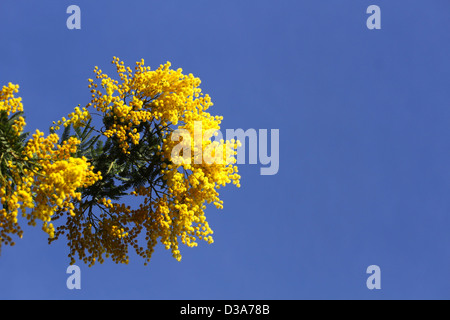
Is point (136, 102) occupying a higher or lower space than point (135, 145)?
higher

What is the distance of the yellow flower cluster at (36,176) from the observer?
9094mm

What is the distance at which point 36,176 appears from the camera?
938cm

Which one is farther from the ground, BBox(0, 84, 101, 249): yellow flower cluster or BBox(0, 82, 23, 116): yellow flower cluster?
BBox(0, 82, 23, 116): yellow flower cluster

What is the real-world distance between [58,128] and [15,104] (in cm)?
131

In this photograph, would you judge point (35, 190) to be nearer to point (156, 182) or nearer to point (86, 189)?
point (86, 189)

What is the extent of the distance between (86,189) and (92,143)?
1.06 m

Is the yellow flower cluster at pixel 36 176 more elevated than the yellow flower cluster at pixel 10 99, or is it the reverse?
the yellow flower cluster at pixel 10 99

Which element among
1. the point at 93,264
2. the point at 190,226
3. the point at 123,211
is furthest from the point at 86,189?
the point at 190,226

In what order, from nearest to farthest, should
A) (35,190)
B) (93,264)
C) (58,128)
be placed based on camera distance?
(35,190)
(58,128)
(93,264)

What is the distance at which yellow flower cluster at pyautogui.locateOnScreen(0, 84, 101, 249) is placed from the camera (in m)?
9.09

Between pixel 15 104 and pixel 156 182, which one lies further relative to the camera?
pixel 156 182

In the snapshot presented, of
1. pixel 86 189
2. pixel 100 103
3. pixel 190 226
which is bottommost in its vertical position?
pixel 190 226

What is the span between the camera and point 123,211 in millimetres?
11359

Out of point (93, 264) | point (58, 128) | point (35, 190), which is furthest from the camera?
point (93, 264)
